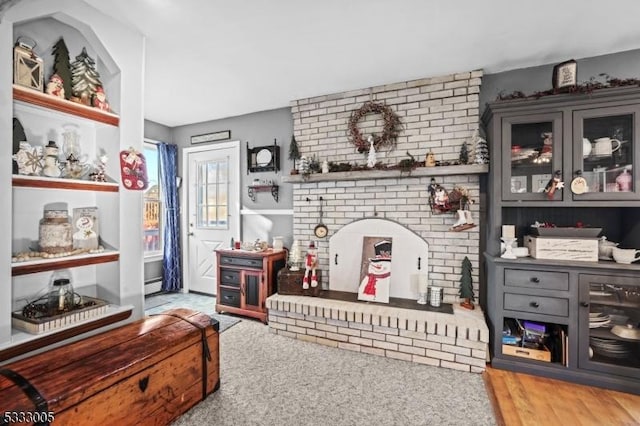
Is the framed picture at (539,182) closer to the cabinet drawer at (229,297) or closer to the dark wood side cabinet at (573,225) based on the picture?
the dark wood side cabinet at (573,225)

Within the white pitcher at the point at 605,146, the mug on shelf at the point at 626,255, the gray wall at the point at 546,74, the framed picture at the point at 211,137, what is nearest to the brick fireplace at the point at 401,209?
the gray wall at the point at 546,74

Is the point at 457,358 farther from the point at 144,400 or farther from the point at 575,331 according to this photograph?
the point at 144,400

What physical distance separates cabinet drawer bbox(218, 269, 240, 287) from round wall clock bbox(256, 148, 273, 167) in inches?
55.1

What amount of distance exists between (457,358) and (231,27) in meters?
3.04

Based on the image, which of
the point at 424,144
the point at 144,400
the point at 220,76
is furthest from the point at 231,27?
the point at 144,400

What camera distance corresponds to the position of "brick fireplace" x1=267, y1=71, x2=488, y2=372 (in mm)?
2486

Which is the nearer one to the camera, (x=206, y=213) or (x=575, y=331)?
(x=575, y=331)

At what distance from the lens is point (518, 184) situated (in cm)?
240

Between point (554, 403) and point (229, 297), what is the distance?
10.1ft

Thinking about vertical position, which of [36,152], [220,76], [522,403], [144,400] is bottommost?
[522,403]

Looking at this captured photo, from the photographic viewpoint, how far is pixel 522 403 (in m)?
1.96

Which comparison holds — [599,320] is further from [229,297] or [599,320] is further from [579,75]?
[229,297]

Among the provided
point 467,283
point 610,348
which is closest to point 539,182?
point 467,283

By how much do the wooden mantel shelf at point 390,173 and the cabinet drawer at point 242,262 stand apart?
99 centimetres
